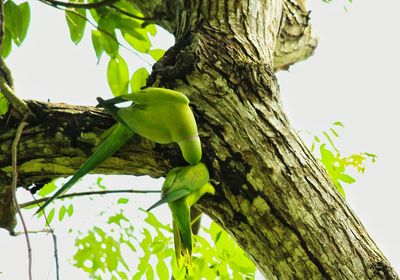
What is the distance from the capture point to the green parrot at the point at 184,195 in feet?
4.71

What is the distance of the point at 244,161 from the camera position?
5.09 ft

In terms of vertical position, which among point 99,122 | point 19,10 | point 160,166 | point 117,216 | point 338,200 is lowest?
point 338,200

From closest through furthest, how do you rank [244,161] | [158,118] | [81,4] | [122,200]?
[158,118] → [244,161] → [81,4] → [122,200]

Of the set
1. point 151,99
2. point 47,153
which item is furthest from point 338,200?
point 47,153

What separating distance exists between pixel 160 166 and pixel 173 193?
0.20m

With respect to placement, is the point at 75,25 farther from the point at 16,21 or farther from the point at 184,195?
the point at 184,195

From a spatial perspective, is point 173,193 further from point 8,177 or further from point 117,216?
point 117,216

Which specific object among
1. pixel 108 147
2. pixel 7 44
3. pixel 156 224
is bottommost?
pixel 108 147

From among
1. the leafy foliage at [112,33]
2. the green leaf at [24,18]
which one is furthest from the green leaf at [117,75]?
the green leaf at [24,18]

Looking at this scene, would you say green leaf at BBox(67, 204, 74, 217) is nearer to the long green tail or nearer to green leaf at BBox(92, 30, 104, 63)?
green leaf at BBox(92, 30, 104, 63)

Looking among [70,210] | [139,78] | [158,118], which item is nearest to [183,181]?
[158,118]

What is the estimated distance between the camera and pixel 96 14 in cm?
235

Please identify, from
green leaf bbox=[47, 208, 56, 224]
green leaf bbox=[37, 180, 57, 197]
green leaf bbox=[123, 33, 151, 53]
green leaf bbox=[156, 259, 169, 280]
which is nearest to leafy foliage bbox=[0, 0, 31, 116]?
green leaf bbox=[123, 33, 151, 53]

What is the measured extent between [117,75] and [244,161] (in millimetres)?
875
